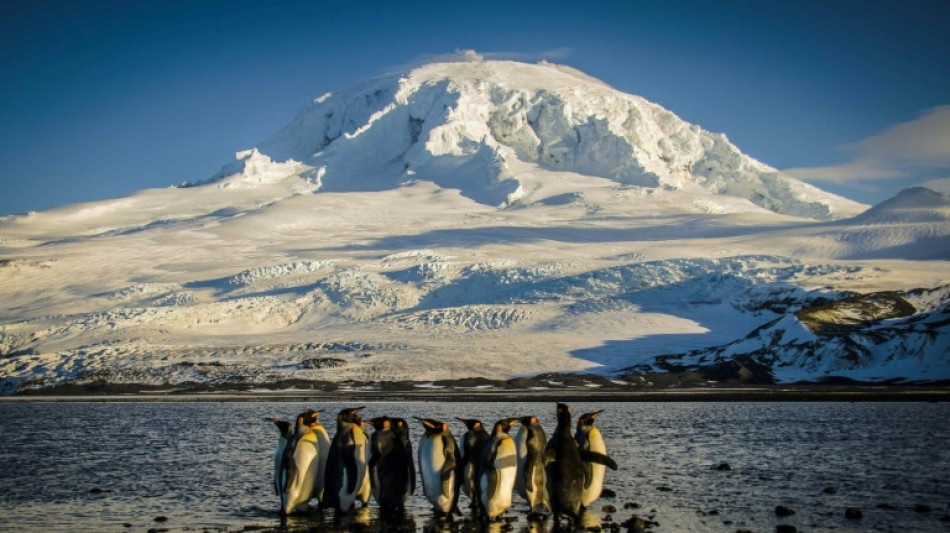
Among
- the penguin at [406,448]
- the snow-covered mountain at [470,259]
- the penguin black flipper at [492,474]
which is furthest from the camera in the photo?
the snow-covered mountain at [470,259]

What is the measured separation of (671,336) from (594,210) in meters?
64.6

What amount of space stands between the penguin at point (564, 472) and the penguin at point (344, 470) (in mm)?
3274

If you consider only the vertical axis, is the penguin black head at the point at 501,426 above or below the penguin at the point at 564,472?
above

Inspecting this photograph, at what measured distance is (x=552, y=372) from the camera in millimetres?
69312

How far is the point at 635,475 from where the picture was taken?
60.1 feet

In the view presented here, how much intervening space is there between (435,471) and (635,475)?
5.43 m

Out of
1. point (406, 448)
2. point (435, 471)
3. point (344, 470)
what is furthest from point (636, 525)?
point (344, 470)

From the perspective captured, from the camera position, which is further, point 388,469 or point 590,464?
point 388,469

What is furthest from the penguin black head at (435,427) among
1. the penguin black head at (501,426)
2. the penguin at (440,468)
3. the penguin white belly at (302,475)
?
the penguin white belly at (302,475)

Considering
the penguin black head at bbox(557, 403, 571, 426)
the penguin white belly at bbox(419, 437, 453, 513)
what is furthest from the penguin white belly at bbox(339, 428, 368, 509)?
the penguin black head at bbox(557, 403, 571, 426)

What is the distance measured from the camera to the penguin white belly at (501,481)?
46.9 feet

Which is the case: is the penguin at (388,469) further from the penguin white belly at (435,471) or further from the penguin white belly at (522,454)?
the penguin white belly at (522,454)

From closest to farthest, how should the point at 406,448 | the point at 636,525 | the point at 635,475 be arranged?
the point at 636,525, the point at 406,448, the point at 635,475

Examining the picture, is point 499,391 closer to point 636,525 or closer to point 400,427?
point 400,427
